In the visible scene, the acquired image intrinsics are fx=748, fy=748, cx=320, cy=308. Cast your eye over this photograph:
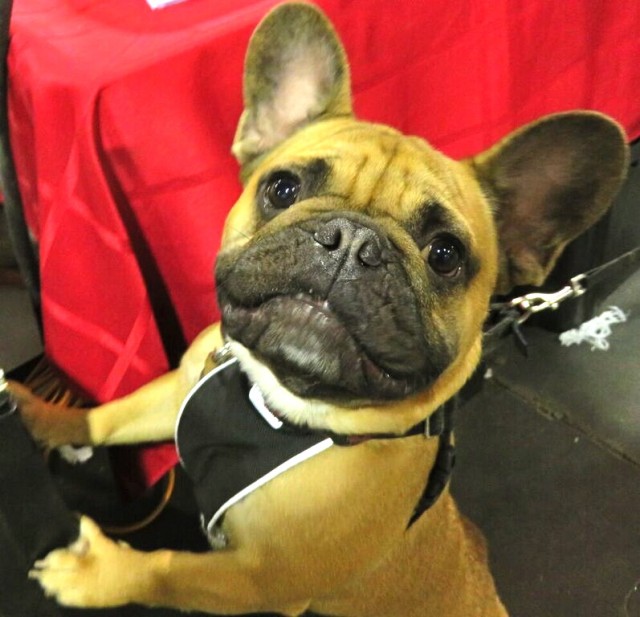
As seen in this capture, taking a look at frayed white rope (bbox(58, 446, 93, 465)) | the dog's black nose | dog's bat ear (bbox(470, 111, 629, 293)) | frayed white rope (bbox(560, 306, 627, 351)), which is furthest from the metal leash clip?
frayed white rope (bbox(58, 446, 93, 465))

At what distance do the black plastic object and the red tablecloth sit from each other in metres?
0.27

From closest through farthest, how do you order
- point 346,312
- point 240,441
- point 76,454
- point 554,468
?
point 346,312 → point 240,441 → point 76,454 → point 554,468

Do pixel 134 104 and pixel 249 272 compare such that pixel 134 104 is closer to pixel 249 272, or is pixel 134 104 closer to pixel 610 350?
pixel 249 272

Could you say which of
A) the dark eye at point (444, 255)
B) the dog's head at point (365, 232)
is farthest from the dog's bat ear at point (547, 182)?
the dark eye at point (444, 255)

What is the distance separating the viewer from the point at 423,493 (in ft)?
3.98

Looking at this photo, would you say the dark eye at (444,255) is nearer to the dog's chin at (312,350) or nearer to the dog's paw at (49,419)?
the dog's chin at (312,350)

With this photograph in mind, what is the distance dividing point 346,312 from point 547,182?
0.46 metres

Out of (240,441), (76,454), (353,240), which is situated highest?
(353,240)

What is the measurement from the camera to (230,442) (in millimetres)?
1192

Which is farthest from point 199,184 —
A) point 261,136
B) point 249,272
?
point 249,272

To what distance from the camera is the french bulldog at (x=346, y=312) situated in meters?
0.94

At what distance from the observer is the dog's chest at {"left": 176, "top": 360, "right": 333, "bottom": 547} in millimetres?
1145

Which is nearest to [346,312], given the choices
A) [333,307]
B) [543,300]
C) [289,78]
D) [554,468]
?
[333,307]

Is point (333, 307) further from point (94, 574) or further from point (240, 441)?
point (94, 574)
